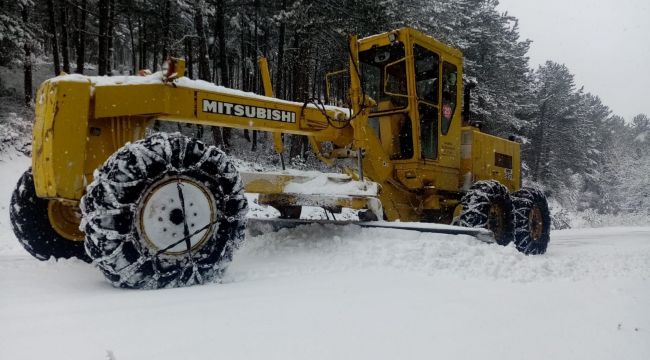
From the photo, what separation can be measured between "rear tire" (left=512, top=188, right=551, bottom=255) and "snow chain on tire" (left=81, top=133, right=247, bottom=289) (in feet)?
17.5

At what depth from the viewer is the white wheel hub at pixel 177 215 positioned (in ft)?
11.8

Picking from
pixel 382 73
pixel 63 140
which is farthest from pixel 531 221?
pixel 63 140

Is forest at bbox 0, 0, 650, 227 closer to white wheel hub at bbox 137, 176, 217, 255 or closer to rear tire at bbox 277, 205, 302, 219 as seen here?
rear tire at bbox 277, 205, 302, 219

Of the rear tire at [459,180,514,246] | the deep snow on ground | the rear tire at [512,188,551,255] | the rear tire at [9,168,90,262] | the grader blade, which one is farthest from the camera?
the rear tire at [512,188,551,255]

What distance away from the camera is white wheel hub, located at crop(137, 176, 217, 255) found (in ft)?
11.8

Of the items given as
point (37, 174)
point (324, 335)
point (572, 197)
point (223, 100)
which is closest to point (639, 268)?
point (324, 335)

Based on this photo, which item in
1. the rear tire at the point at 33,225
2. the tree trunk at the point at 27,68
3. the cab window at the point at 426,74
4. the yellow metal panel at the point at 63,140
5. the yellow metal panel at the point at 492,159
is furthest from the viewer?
the tree trunk at the point at 27,68

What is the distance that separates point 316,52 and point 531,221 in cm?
1666

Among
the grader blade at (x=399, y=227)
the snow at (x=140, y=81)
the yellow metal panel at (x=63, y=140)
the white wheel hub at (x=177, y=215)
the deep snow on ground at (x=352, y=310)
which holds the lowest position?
the deep snow on ground at (x=352, y=310)

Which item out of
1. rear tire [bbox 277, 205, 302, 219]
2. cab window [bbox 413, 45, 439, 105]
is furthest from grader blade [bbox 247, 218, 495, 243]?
cab window [bbox 413, 45, 439, 105]

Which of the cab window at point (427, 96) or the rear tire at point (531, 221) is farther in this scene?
the rear tire at point (531, 221)

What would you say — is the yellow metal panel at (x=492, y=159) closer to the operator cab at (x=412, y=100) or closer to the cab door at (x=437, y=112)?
the cab door at (x=437, y=112)

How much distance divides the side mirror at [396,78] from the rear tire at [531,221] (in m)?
2.74

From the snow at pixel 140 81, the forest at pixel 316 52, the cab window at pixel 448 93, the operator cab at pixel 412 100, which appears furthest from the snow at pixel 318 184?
the forest at pixel 316 52
